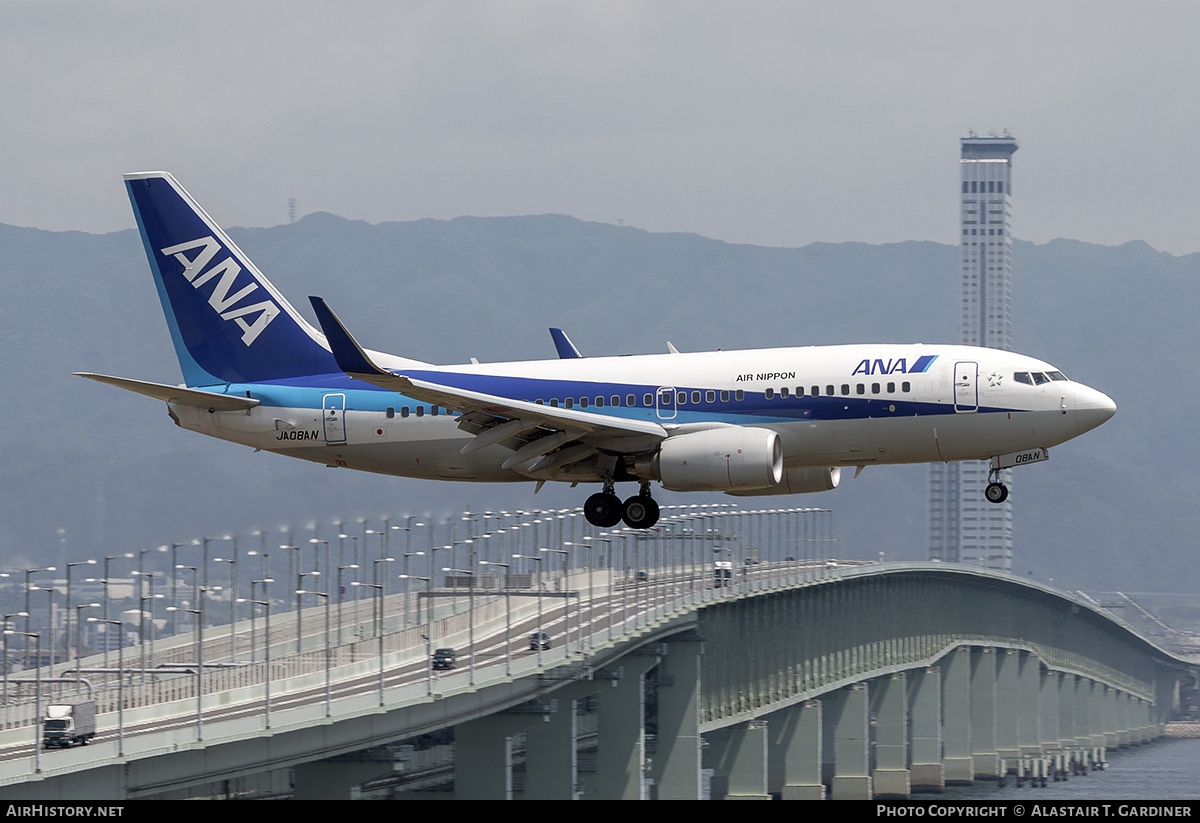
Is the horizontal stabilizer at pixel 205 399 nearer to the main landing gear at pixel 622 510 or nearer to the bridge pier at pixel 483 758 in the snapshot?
the main landing gear at pixel 622 510

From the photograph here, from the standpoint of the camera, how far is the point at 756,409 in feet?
215

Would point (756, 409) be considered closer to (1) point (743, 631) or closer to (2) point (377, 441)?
(2) point (377, 441)

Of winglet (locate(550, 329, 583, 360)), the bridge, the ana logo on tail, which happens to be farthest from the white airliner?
the bridge

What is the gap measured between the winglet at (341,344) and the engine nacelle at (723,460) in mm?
11764

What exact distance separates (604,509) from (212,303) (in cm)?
2205

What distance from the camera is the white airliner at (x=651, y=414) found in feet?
212

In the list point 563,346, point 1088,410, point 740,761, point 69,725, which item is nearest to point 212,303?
point 563,346

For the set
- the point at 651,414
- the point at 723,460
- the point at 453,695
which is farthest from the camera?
the point at 453,695

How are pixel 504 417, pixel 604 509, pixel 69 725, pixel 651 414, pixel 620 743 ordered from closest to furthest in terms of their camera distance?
pixel 504 417, pixel 651 414, pixel 604 509, pixel 69 725, pixel 620 743

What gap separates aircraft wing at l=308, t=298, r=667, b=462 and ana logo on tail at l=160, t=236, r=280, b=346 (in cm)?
1264

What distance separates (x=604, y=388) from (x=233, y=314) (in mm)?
19831

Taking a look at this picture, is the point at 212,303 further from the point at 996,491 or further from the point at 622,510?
the point at 996,491

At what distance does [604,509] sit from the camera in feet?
227

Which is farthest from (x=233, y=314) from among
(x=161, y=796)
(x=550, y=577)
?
(x=550, y=577)
